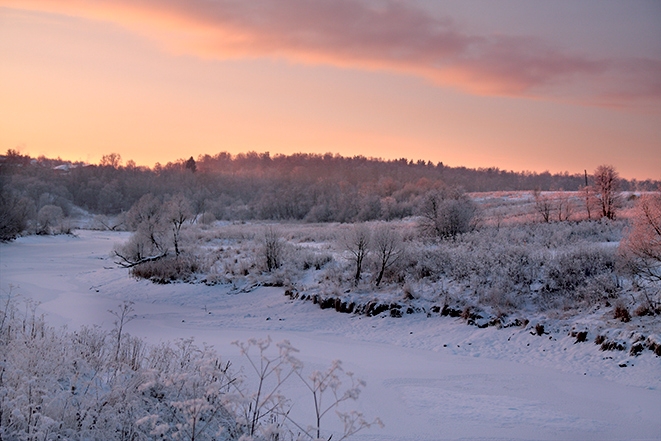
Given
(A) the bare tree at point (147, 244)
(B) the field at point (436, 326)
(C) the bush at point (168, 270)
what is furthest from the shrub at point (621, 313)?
(A) the bare tree at point (147, 244)

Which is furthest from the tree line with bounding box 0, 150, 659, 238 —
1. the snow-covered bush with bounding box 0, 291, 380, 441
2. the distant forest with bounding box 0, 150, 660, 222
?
the snow-covered bush with bounding box 0, 291, 380, 441

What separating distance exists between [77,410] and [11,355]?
156 centimetres

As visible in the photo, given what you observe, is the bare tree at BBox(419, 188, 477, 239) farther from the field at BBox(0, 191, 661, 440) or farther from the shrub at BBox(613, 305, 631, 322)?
the shrub at BBox(613, 305, 631, 322)

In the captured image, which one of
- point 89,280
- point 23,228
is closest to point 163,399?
A: point 89,280

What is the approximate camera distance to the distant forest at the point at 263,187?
65.1m

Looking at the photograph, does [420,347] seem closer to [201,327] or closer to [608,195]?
[201,327]

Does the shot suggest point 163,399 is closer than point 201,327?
Yes

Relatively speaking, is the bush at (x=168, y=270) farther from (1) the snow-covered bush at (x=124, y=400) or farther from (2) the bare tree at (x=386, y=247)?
(1) the snow-covered bush at (x=124, y=400)

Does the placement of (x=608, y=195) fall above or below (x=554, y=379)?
above

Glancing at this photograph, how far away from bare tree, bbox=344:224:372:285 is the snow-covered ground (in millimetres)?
2823

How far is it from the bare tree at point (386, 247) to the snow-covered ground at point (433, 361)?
3.30m

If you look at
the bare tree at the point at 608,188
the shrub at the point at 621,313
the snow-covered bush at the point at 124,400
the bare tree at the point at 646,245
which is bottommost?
the shrub at the point at 621,313

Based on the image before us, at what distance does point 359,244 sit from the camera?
59.0 ft

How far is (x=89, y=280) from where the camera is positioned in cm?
2261
